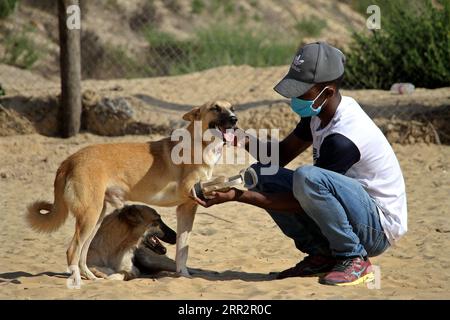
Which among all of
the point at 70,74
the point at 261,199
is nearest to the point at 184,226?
the point at 261,199

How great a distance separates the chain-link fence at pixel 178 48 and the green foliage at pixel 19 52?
0.06 feet

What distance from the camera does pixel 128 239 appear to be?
6156 mm

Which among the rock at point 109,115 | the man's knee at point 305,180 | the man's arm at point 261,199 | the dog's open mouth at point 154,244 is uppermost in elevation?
the rock at point 109,115

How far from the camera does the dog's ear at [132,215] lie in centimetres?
611

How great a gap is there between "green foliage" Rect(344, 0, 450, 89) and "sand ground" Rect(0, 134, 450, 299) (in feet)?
5.21

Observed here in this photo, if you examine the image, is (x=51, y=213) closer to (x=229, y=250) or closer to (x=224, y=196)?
(x=224, y=196)

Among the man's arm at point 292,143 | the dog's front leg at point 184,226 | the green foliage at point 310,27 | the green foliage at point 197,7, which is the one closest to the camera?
the man's arm at point 292,143

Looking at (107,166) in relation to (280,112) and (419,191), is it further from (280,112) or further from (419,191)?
(280,112)

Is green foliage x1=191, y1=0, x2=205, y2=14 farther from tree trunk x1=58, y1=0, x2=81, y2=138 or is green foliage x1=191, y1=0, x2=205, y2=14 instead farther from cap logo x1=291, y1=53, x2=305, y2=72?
cap logo x1=291, y1=53, x2=305, y2=72

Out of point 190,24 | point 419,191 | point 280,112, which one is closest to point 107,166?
point 419,191

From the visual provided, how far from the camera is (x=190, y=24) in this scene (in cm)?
1733

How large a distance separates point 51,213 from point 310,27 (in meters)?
11.8
